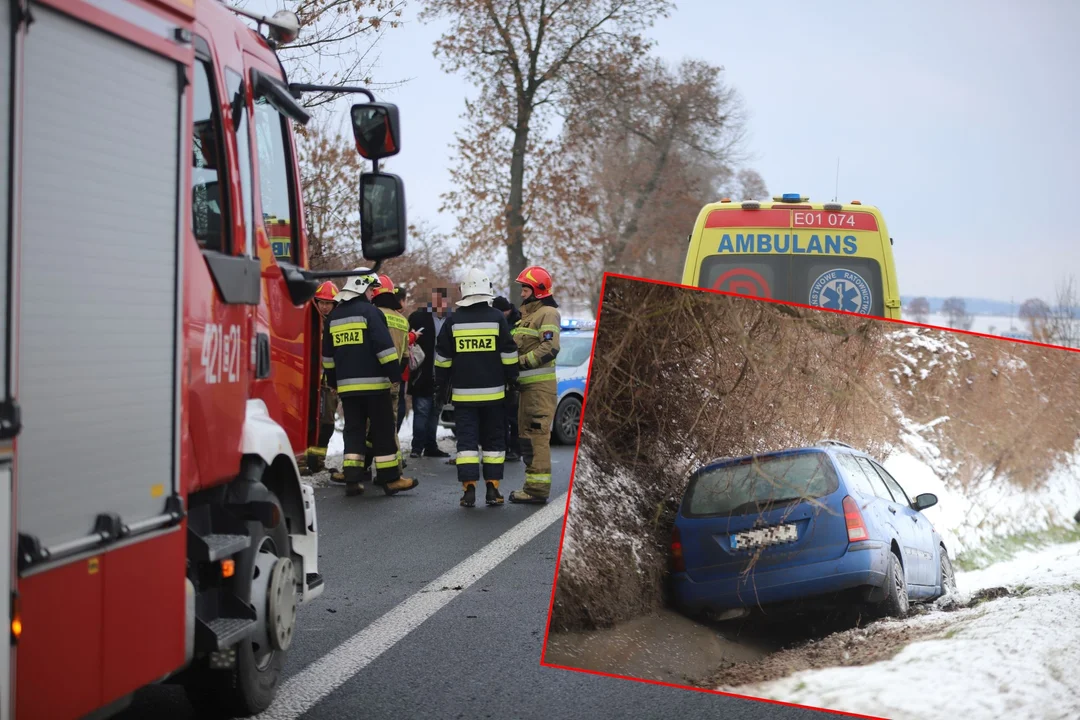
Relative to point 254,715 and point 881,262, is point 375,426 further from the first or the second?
point 254,715

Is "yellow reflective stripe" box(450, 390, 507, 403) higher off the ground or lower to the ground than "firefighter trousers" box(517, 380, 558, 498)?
higher

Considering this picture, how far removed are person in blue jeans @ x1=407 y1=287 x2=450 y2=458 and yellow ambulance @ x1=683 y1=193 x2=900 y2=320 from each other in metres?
5.32

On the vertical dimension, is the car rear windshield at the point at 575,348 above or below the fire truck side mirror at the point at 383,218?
below

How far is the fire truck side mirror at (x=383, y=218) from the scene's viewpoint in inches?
190

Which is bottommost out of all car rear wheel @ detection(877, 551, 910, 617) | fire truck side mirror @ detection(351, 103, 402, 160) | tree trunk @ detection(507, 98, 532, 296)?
car rear wheel @ detection(877, 551, 910, 617)

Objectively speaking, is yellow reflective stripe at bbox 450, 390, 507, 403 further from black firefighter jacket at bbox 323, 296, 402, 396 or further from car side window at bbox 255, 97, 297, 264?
car side window at bbox 255, 97, 297, 264

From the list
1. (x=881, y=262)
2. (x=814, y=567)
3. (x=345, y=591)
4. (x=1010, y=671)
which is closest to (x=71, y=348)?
(x=814, y=567)

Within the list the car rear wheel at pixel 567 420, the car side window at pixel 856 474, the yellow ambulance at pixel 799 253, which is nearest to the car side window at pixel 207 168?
the car side window at pixel 856 474

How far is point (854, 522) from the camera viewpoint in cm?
382

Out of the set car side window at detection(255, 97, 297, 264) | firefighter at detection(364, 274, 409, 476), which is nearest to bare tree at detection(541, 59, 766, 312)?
firefighter at detection(364, 274, 409, 476)

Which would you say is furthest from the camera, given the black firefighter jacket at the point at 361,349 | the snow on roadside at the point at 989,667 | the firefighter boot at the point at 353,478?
the firefighter boot at the point at 353,478

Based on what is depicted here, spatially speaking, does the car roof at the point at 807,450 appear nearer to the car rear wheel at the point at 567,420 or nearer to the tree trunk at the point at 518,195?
the car rear wheel at the point at 567,420

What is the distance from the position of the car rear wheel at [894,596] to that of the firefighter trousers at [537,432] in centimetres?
654

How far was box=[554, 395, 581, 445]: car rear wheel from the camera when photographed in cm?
1594
